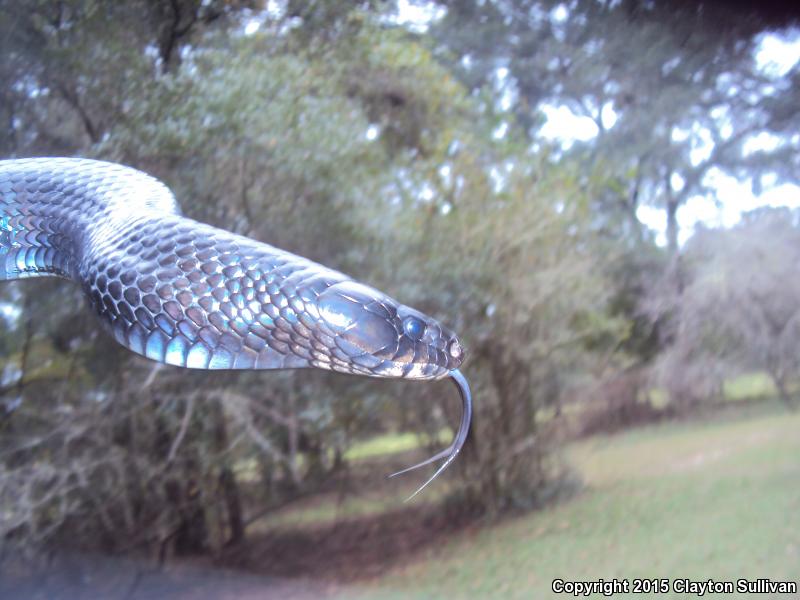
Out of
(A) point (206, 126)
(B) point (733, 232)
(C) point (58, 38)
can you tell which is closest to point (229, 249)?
(A) point (206, 126)

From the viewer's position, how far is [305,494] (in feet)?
11.4

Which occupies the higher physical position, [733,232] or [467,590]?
[733,232]

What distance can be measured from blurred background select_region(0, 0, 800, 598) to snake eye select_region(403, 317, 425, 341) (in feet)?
7.18

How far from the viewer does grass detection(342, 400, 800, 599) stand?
10.3 feet

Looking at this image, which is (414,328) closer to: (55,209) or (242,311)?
(242,311)

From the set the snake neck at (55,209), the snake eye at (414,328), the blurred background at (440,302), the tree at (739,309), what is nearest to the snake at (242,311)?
the snake eye at (414,328)

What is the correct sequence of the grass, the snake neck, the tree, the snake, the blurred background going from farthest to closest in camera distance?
the tree
the grass
the blurred background
the snake neck
the snake

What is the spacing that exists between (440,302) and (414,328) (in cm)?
263

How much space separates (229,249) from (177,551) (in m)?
2.91

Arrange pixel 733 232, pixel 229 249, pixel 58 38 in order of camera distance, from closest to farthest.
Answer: pixel 229 249 < pixel 58 38 < pixel 733 232

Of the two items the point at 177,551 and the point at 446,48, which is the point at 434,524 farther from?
the point at 446,48

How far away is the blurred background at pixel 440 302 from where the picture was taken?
2982 millimetres

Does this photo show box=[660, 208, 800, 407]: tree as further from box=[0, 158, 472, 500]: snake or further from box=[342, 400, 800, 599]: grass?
box=[0, 158, 472, 500]: snake

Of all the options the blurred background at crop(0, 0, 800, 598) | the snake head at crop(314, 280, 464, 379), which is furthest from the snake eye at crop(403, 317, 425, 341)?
the blurred background at crop(0, 0, 800, 598)
